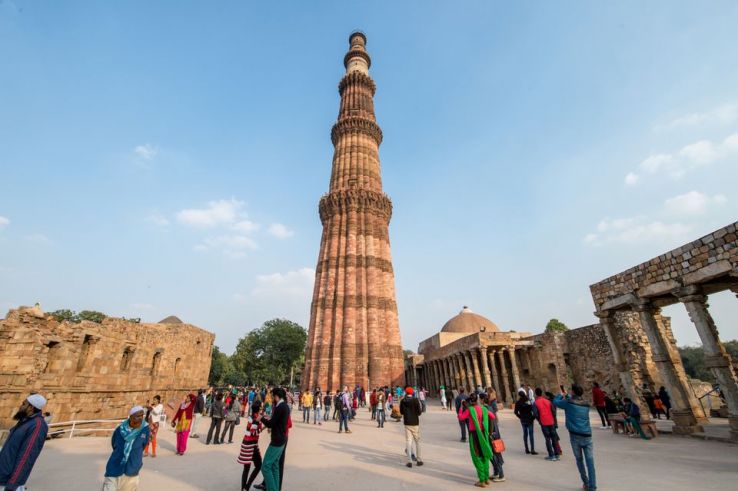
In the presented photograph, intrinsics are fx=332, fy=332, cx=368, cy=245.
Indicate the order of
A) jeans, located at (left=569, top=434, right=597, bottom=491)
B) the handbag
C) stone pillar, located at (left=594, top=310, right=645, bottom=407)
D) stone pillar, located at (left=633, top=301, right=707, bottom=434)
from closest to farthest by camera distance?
jeans, located at (left=569, top=434, right=597, bottom=491) → the handbag → stone pillar, located at (left=633, top=301, right=707, bottom=434) → stone pillar, located at (left=594, top=310, right=645, bottom=407)

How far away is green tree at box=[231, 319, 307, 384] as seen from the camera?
46.1m

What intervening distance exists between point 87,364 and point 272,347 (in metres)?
34.2

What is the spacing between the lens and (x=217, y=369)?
184 ft

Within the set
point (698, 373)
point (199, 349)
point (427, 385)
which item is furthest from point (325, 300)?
point (698, 373)

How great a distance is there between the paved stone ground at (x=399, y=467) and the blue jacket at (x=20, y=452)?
2.48 meters

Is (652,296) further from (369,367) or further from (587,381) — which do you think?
(369,367)

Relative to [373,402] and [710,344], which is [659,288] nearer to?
[710,344]

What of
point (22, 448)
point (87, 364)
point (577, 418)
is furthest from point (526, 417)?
point (87, 364)

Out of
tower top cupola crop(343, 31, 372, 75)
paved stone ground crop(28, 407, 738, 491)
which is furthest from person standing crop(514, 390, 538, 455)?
tower top cupola crop(343, 31, 372, 75)

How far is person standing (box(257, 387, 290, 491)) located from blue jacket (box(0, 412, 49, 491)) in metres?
2.40

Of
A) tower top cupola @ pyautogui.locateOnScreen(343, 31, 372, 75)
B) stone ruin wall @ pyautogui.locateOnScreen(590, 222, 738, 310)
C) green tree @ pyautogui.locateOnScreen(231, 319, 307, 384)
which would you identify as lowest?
stone ruin wall @ pyautogui.locateOnScreen(590, 222, 738, 310)

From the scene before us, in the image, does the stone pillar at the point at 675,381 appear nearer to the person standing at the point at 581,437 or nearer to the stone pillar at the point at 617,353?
the stone pillar at the point at 617,353

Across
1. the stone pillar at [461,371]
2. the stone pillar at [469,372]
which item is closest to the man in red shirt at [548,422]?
the stone pillar at [469,372]

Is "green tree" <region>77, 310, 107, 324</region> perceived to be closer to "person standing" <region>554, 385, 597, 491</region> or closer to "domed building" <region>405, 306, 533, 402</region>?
"domed building" <region>405, 306, 533, 402</region>
